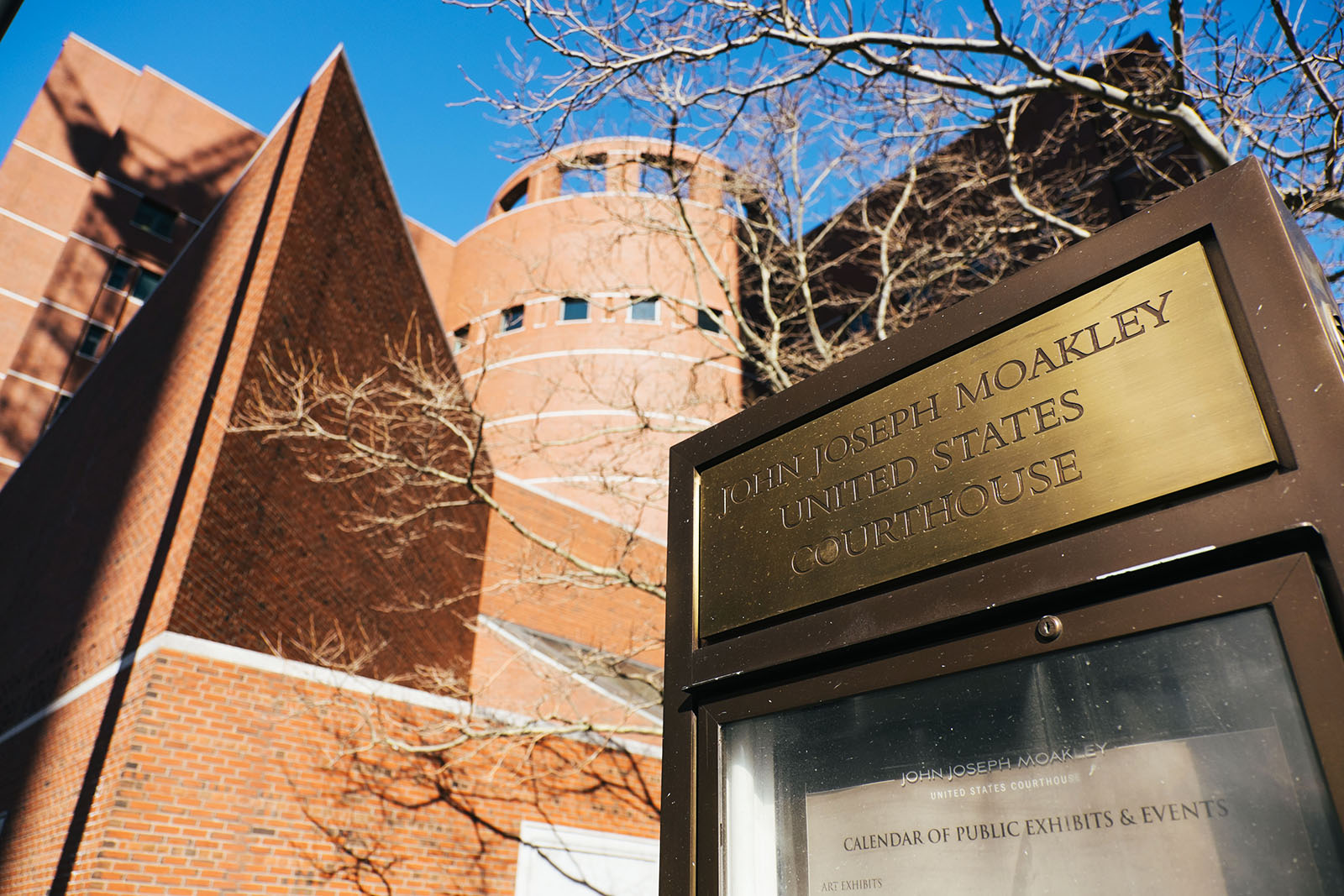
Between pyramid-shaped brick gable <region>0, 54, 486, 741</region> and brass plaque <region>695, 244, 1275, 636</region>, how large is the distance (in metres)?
7.23

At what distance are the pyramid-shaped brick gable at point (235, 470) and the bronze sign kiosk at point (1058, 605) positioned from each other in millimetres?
7311

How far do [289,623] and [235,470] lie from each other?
5.64 ft

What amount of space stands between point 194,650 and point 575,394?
594 inches

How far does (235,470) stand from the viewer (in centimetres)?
862

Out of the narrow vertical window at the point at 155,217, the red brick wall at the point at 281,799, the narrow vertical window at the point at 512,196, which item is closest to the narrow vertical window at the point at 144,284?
the narrow vertical window at the point at 155,217

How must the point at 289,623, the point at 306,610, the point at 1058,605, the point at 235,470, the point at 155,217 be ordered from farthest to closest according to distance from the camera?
the point at 155,217
the point at 306,610
the point at 289,623
the point at 235,470
the point at 1058,605

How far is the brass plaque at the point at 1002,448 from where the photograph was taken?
151 cm

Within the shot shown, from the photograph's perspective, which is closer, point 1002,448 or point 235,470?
point 1002,448

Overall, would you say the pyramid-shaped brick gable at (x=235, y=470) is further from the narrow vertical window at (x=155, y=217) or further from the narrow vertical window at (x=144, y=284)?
the narrow vertical window at (x=155, y=217)

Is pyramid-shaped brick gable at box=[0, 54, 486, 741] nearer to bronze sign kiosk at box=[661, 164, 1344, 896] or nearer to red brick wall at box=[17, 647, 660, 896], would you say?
red brick wall at box=[17, 647, 660, 896]

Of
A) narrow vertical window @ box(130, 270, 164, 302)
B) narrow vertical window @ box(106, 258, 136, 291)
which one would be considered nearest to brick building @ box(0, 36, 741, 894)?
narrow vertical window @ box(106, 258, 136, 291)

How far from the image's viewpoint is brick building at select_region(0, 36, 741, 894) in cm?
761

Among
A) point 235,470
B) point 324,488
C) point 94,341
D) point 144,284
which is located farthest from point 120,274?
point 235,470

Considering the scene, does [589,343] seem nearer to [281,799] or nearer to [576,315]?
[576,315]
